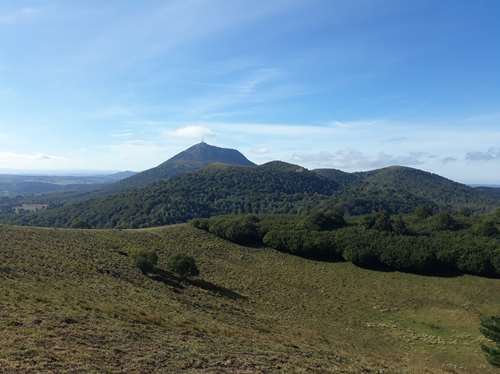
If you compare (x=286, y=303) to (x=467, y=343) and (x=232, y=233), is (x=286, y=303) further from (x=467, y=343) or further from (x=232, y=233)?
(x=232, y=233)

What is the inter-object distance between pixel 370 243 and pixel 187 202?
323 ft

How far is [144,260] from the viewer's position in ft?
115

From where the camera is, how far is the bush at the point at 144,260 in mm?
35062

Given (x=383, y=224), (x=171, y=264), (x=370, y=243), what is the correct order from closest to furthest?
(x=171, y=264), (x=370, y=243), (x=383, y=224)

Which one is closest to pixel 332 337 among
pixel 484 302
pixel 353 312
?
pixel 353 312

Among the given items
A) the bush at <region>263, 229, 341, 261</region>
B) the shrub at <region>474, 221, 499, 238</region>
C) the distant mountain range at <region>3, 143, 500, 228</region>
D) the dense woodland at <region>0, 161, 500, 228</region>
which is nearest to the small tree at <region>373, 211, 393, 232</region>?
the bush at <region>263, 229, 341, 261</region>

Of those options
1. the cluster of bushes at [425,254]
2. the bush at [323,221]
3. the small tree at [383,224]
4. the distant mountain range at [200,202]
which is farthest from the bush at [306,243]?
the distant mountain range at [200,202]

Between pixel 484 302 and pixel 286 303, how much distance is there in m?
22.2

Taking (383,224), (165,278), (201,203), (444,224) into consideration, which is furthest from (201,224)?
(201,203)

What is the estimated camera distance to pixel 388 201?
6535 inches

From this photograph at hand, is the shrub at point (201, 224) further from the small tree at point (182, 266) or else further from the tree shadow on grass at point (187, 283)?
the small tree at point (182, 266)

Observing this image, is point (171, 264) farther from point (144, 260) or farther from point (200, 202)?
point (200, 202)

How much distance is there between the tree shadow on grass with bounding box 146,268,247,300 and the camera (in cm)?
3377

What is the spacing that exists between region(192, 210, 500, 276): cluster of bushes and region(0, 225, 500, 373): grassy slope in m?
2.08
